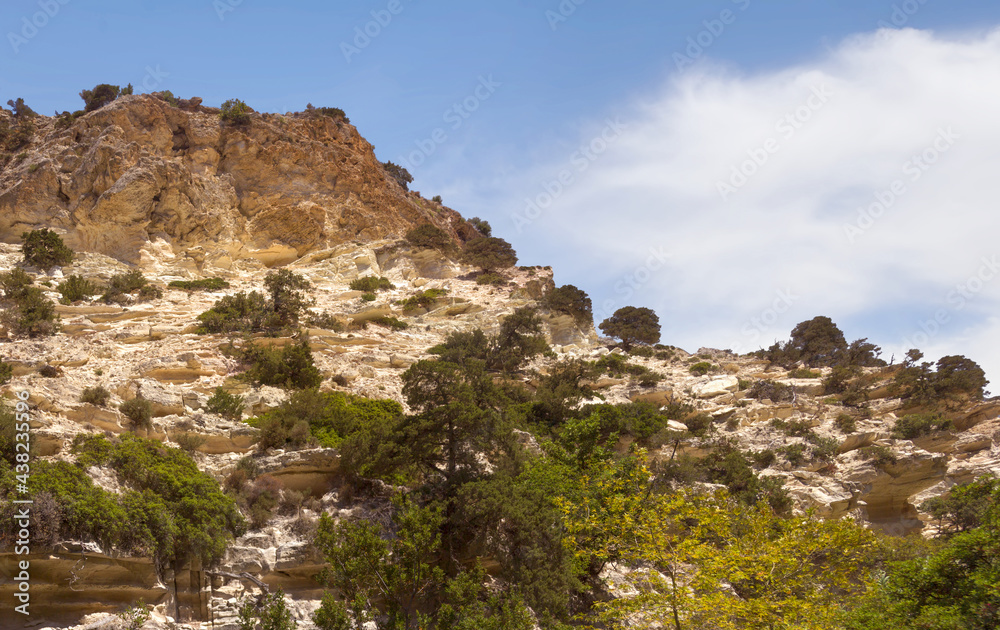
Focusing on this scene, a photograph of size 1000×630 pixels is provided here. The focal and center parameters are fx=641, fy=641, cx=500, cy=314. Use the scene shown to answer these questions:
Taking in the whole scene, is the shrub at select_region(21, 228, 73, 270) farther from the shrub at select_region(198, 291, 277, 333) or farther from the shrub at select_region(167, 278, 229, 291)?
the shrub at select_region(198, 291, 277, 333)

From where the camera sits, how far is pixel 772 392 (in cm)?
3538

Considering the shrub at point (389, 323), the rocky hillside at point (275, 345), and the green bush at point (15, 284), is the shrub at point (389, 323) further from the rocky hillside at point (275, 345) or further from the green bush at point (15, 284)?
the green bush at point (15, 284)

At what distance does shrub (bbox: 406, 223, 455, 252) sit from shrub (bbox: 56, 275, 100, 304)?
23361 millimetres

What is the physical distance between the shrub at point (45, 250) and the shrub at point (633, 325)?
3730cm

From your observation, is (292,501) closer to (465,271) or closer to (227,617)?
(227,617)

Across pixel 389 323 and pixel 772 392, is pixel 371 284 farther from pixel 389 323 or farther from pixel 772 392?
pixel 772 392

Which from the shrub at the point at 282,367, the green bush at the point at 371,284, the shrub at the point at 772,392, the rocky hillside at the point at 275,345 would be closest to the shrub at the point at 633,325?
the rocky hillside at the point at 275,345

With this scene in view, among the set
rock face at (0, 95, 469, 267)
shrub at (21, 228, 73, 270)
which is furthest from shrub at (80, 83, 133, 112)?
shrub at (21, 228, 73, 270)

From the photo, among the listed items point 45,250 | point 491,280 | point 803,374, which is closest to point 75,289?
point 45,250

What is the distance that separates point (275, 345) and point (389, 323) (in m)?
9.25

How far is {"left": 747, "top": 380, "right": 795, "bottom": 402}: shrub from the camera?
34906 mm

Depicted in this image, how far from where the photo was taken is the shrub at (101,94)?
52625 millimetres

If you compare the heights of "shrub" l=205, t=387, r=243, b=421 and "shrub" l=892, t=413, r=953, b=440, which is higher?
"shrub" l=205, t=387, r=243, b=421

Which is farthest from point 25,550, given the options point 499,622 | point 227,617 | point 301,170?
point 301,170
